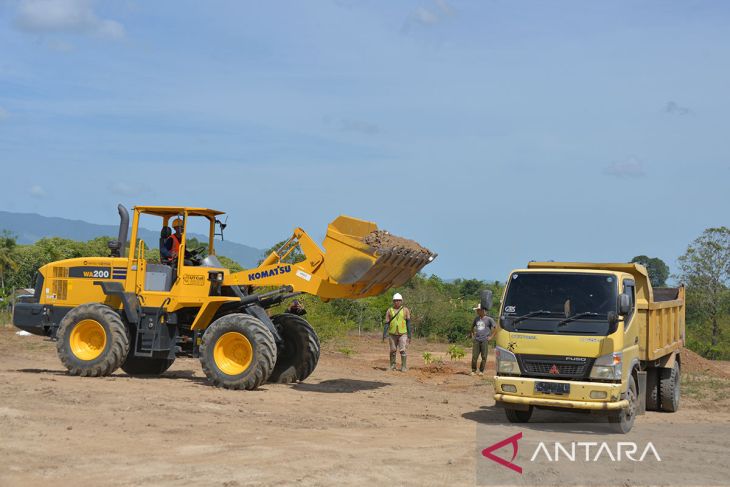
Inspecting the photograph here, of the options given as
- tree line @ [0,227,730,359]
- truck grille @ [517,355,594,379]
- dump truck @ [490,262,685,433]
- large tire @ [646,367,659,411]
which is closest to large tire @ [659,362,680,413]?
large tire @ [646,367,659,411]

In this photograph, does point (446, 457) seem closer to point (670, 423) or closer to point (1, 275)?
point (670, 423)

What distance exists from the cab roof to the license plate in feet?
23.0

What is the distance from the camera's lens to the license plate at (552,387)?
1245 cm

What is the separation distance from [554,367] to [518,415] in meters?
1.42

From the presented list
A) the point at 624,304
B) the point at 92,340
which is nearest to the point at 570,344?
the point at 624,304

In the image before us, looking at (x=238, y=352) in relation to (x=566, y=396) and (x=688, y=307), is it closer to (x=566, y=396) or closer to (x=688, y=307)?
(x=566, y=396)

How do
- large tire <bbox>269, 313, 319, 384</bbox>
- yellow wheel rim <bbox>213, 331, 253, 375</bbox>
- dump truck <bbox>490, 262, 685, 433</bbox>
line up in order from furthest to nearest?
large tire <bbox>269, 313, 319, 384</bbox>
yellow wheel rim <bbox>213, 331, 253, 375</bbox>
dump truck <bbox>490, 262, 685, 433</bbox>

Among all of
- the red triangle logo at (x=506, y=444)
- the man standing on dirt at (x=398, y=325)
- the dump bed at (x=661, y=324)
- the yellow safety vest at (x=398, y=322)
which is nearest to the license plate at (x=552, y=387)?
the red triangle logo at (x=506, y=444)

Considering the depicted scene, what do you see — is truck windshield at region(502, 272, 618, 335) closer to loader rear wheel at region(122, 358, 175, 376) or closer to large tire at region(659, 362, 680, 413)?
large tire at region(659, 362, 680, 413)

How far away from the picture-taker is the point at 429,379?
20578mm

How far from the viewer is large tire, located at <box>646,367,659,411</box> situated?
51.5 feet

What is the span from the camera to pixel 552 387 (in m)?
12.5

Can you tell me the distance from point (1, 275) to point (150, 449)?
124ft

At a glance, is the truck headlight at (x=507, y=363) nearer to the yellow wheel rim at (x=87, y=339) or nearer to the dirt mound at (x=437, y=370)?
the yellow wheel rim at (x=87, y=339)
